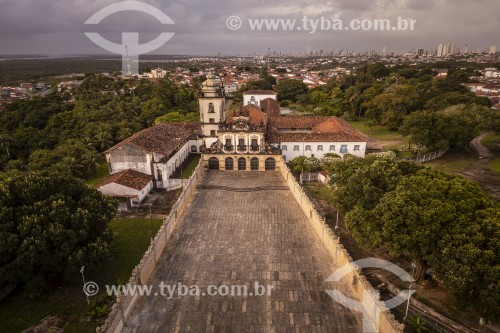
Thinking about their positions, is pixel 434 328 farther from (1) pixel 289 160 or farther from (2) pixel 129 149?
(2) pixel 129 149

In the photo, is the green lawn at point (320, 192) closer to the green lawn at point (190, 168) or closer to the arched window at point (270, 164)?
the arched window at point (270, 164)

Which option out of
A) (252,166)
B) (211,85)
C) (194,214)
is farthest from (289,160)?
(194,214)

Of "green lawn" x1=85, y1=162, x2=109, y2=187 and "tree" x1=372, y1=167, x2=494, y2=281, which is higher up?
"tree" x1=372, y1=167, x2=494, y2=281

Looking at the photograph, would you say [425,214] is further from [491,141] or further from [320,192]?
[491,141]

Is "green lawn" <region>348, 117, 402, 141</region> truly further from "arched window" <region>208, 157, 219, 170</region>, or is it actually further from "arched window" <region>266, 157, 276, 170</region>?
"arched window" <region>208, 157, 219, 170</region>

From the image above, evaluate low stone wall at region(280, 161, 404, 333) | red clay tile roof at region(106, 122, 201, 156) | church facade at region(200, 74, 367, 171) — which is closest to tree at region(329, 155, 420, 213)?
low stone wall at region(280, 161, 404, 333)

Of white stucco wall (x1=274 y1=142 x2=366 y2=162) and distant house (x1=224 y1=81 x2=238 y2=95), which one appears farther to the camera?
distant house (x1=224 y1=81 x2=238 y2=95)
